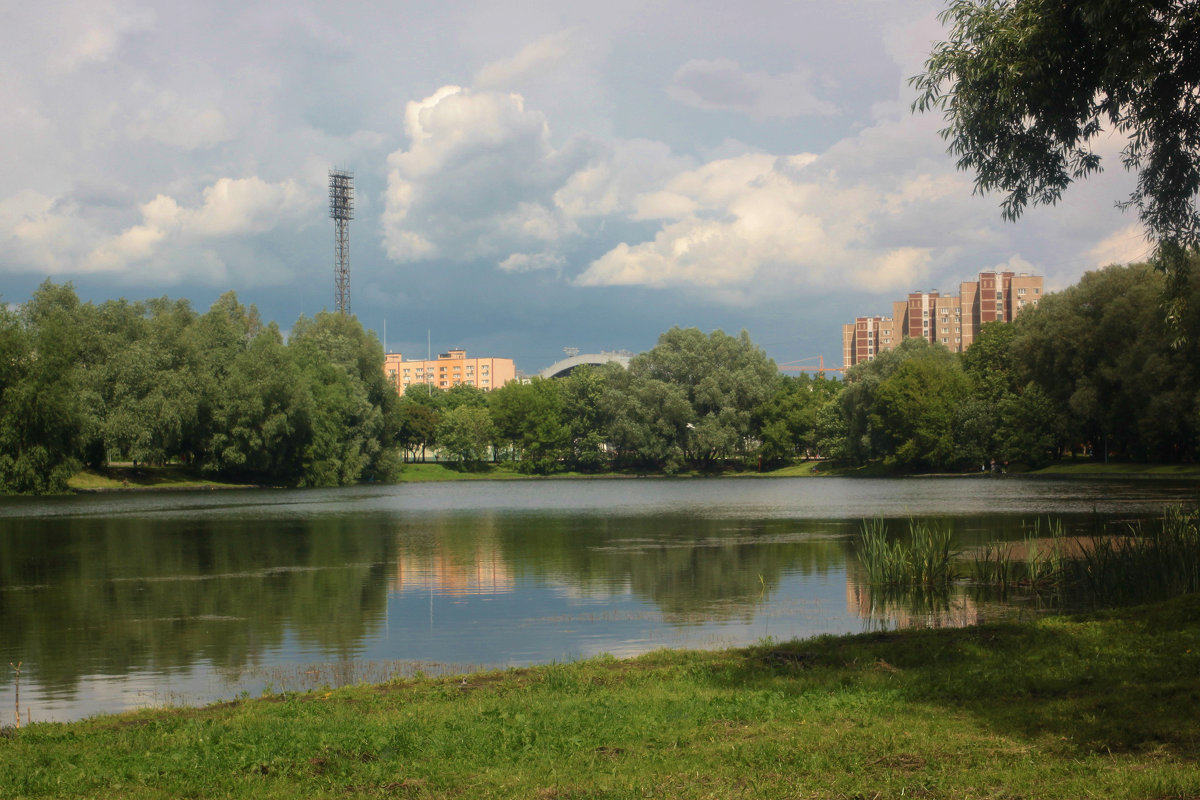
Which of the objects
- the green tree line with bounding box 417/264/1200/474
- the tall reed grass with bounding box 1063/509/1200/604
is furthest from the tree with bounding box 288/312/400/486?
the tall reed grass with bounding box 1063/509/1200/604

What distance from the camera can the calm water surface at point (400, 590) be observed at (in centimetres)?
1423

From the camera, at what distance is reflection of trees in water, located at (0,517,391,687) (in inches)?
607

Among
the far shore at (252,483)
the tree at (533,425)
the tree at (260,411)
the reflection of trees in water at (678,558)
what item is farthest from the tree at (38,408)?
the tree at (533,425)

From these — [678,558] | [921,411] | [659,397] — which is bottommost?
[678,558]

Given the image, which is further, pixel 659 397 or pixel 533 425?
pixel 533 425

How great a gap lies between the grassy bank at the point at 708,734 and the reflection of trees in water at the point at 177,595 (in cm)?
548

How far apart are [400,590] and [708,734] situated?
15.2 meters

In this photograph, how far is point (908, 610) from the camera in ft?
57.6

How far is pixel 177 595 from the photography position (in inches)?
849

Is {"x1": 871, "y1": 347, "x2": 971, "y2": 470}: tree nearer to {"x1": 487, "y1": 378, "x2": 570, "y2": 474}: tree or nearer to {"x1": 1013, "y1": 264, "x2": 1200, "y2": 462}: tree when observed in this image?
{"x1": 1013, "y1": 264, "x2": 1200, "y2": 462}: tree

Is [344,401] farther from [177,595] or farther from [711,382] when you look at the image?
[177,595]

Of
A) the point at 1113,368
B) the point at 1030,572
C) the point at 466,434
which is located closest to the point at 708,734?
the point at 1030,572

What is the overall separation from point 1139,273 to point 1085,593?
6008 cm

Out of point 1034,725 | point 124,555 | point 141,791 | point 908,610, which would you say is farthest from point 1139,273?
point 141,791
